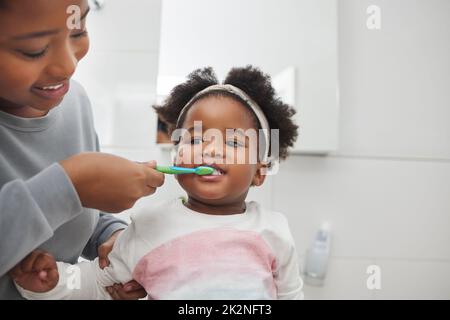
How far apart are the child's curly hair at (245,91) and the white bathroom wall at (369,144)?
71 millimetres

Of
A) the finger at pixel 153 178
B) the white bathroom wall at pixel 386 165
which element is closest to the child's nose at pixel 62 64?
the finger at pixel 153 178

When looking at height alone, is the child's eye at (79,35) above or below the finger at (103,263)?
above

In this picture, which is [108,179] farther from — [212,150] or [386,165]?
[386,165]

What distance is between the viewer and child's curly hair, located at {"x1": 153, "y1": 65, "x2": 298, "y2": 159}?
0.59 meters

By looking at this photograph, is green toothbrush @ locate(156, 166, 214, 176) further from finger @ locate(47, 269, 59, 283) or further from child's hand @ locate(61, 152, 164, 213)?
finger @ locate(47, 269, 59, 283)

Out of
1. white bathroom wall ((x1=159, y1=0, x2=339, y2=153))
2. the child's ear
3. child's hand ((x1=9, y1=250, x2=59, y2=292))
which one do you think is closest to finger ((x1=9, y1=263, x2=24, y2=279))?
child's hand ((x1=9, y1=250, x2=59, y2=292))

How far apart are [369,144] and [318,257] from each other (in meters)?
0.28

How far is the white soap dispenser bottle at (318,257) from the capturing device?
786 mm

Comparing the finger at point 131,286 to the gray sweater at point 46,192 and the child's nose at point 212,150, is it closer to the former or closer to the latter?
the gray sweater at point 46,192

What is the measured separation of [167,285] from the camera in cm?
45

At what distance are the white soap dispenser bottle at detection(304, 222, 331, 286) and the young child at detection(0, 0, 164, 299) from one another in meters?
0.48

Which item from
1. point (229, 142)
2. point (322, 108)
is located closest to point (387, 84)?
point (322, 108)
